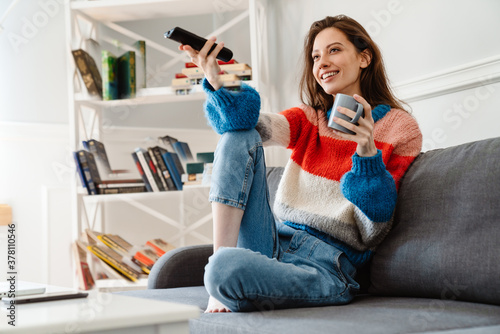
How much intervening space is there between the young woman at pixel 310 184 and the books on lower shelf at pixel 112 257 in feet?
3.77

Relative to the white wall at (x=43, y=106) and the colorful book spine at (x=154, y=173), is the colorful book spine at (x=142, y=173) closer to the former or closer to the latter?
the colorful book spine at (x=154, y=173)

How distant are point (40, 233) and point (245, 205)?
1.80 m

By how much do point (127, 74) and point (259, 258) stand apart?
5.26ft

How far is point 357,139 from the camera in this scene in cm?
120

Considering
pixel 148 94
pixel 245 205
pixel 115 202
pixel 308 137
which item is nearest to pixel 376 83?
pixel 308 137

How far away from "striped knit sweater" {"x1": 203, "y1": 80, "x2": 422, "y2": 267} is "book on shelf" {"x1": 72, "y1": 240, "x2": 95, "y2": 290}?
1.30 meters

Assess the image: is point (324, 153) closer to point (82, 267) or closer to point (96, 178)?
point (96, 178)

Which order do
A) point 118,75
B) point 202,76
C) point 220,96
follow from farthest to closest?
point 118,75 → point 202,76 → point 220,96

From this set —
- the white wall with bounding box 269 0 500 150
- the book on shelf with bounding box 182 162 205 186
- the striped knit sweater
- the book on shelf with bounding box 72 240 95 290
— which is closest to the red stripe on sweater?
the striped knit sweater

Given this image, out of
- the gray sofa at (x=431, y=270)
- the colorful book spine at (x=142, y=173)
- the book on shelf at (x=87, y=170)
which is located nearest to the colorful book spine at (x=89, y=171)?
the book on shelf at (x=87, y=170)

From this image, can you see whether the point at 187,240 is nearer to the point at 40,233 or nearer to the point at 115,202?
the point at 115,202

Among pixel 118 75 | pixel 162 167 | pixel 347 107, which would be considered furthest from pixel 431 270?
pixel 118 75

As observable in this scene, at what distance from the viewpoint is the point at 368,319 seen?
0.90m

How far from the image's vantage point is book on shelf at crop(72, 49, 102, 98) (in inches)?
96.1
